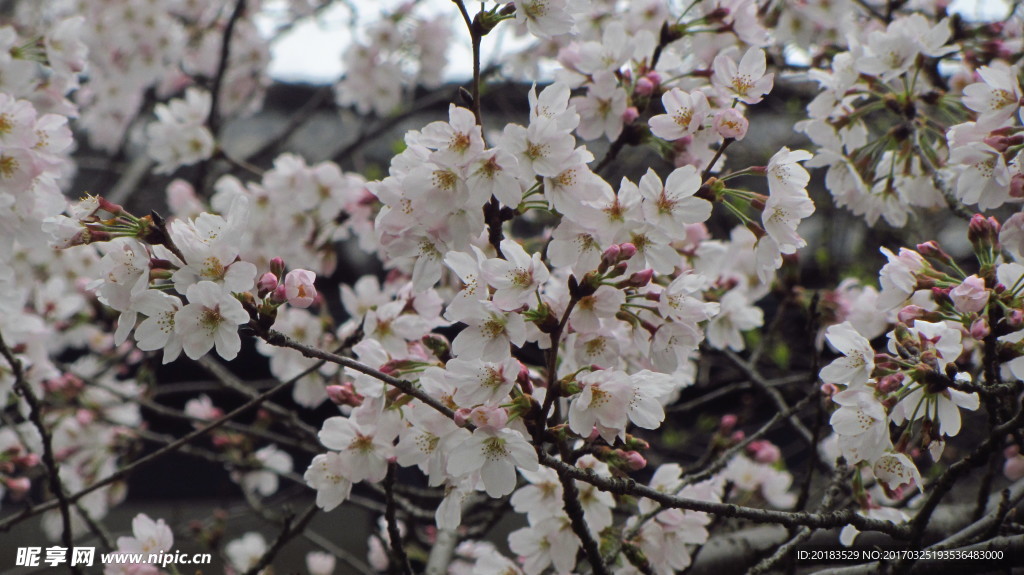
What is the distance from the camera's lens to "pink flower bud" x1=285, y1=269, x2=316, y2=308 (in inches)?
48.7

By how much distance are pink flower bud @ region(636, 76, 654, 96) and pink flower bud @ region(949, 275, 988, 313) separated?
0.73m

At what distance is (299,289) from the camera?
4.08 ft

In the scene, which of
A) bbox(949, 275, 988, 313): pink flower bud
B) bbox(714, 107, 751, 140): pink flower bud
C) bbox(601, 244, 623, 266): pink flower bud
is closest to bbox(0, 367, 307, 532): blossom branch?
bbox(601, 244, 623, 266): pink flower bud

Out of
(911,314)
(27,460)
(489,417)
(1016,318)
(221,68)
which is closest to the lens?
(489,417)

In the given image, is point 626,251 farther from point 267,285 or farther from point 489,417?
point 267,285

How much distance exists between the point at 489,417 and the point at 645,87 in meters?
0.89

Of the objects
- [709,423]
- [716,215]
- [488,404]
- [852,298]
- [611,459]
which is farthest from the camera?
[716,215]

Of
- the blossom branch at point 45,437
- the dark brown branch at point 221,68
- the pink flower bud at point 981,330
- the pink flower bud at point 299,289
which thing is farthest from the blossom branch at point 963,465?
the dark brown branch at point 221,68

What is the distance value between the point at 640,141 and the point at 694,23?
36 cm

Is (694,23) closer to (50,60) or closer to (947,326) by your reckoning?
(947,326)

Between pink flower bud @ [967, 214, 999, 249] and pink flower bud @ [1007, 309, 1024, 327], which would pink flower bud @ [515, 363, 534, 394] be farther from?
pink flower bud @ [967, 214, 999, 249]

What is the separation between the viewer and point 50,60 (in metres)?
2.17

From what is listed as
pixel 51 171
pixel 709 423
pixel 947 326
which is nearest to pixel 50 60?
pixel 51 171

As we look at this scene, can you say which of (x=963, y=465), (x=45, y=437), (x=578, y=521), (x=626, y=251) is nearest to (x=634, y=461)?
(x=578, y=521)
